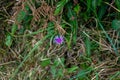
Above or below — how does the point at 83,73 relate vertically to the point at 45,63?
below

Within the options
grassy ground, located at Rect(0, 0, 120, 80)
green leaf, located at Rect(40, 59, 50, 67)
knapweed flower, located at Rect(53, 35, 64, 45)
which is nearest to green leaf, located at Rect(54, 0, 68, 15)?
grassy ground, located at Rect(0, 0, 120, 80)

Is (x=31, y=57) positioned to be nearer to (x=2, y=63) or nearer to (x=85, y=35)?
(x=2, y=63)

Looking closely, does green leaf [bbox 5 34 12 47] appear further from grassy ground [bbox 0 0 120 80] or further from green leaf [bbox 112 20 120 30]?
→ green leaf [bbox 112 20 120 30]

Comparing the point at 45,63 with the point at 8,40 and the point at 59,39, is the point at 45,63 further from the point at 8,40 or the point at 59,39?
the point at 8,40

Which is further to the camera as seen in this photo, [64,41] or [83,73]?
[64,41]

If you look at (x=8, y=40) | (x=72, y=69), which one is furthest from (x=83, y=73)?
(x=8, y=40)

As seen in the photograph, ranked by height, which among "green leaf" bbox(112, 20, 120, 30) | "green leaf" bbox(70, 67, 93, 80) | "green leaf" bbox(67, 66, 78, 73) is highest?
"green leaf" bbox(112, 20, 120, 30)

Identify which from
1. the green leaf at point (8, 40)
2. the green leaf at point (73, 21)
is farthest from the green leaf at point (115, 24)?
the green leaf at point (8, 40)

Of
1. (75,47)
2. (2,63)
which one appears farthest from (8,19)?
(75,47)

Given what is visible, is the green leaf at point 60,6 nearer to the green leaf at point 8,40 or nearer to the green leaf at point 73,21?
the green leaf at point 73,21
